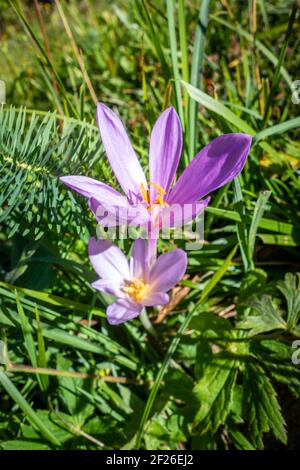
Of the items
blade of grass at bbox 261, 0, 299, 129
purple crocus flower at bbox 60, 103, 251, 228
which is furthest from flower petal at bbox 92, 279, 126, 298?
blade of grass at bbox 261, 0, 299, 129

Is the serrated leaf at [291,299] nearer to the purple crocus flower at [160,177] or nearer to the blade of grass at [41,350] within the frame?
the purple crocus flower at [160,177]

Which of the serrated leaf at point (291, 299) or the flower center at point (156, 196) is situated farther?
the serrated leaf at point (291, 299)

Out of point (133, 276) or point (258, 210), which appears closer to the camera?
point (133, 276)

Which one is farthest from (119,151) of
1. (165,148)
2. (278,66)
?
(278,66)

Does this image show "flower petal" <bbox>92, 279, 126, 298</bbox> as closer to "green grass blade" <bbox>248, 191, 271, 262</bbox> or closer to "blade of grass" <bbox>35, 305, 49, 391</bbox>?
"blade of grass" <bbox>35, 305, 49, 391</bbox>

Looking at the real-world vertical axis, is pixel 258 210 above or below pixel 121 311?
above

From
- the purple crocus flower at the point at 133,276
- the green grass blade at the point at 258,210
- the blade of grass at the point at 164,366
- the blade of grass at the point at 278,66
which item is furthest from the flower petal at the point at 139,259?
the blade of grass at the point at 278,66

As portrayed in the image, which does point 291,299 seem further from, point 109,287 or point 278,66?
point 278,66

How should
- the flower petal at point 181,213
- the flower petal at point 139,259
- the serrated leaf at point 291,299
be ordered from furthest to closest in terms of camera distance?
the serrated leaf at point 291,299 < the flower petal at point 139,259 < the flower petal at point 181,213

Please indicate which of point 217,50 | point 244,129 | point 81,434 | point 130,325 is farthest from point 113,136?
point 217,50
